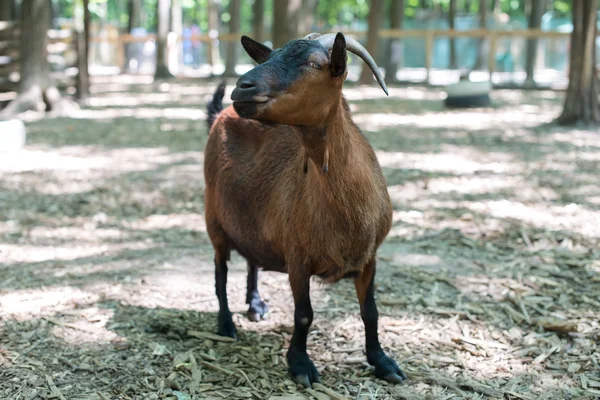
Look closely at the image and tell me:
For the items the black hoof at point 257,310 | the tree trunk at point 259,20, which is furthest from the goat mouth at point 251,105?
the tree trunk at point 259,20

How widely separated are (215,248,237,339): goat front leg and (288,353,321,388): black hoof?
A: 0.60m

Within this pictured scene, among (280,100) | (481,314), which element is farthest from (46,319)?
(481,314)

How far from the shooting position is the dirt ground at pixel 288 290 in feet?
11.7

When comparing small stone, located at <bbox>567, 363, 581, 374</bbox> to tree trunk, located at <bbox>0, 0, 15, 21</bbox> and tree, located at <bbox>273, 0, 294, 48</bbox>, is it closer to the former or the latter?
tree, located at <bbox>273, 0, 294, 48</bbox>

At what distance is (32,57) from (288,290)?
9.96 meters

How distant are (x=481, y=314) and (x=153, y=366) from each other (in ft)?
6.86

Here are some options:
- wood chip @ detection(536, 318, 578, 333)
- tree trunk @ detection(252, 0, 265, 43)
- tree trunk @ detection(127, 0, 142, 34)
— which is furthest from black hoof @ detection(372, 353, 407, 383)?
tree trunk @ detection(127, 0, 142, 34)

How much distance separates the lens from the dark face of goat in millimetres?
2771

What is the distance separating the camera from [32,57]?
1284cm

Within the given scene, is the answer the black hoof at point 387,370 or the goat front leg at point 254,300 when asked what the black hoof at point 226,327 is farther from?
the black hoof at point 387,370

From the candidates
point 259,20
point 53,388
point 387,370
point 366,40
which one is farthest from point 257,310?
point 259,20

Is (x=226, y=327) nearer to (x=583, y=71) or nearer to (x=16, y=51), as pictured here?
(x=583, y=71)

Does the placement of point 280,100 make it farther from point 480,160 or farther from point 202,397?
point 480,160

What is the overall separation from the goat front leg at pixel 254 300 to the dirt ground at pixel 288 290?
80mm
